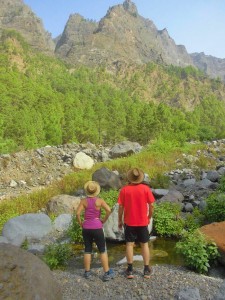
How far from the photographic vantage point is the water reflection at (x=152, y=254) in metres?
8.36

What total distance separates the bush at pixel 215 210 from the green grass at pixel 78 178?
17.2 feet

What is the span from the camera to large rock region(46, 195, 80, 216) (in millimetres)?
12281

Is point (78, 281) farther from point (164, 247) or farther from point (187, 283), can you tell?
point (164, 247)

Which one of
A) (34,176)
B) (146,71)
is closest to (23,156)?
(34,176)

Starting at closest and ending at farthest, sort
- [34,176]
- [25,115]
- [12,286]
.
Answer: [12,286] → [34,176] → [25,115]

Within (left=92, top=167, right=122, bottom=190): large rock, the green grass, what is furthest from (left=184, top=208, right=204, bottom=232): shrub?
the green grass

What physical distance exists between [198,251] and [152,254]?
1959mm

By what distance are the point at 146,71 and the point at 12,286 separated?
529 feet

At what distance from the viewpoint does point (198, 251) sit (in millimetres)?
7215

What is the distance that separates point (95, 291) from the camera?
6.23 metres

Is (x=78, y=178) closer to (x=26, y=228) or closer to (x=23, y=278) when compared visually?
(x=26, y=228)

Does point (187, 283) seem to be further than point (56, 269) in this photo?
No

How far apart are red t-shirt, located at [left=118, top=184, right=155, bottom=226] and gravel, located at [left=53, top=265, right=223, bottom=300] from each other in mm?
1085

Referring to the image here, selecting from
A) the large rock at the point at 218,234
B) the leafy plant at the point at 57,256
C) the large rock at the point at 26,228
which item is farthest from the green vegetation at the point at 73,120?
the large rock at the point at 218,234
